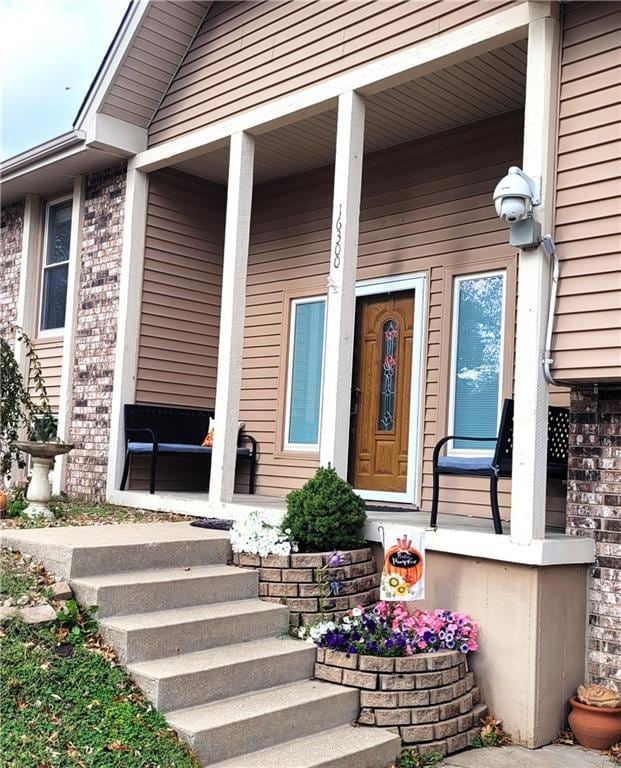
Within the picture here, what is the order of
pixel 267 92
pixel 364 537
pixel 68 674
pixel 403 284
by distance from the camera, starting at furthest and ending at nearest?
1. pixel 403 284
2. pixel 267 92
3. pixel 364 537
4. pixel 68 674

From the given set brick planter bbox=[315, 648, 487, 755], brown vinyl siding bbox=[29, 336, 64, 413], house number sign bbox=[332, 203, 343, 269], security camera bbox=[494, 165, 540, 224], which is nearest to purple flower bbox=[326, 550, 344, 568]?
brick planter bbox=[315, 648, 487, 755]

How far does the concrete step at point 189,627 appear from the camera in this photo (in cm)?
409

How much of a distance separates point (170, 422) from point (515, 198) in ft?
14.7

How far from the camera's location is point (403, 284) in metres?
7.18

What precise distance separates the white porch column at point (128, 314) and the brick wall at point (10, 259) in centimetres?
224

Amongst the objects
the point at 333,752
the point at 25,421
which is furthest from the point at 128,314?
the point at 333,752

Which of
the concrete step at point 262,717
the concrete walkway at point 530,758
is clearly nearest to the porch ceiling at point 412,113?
the concrete step at point 262,717

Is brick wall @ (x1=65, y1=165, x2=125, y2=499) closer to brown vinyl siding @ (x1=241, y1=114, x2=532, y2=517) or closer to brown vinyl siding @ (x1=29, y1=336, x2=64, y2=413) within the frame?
brown vinyl siding @ (x1=29, y1=336, x2=64, y2=413)

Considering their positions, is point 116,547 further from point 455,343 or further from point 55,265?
point 55,265

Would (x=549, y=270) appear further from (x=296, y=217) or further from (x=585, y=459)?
(x=296, y=217)

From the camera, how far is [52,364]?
891cm

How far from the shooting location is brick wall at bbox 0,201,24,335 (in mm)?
9492

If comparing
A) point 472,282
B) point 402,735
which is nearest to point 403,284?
point 472,282

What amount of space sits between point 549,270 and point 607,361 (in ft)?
2.10
